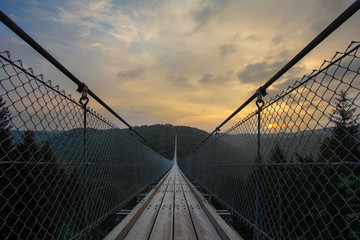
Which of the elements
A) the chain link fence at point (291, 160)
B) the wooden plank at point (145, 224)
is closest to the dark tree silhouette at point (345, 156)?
the chain link fence at point (291, 160)

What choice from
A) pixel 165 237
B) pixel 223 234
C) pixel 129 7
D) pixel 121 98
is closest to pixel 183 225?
pixel 165 237

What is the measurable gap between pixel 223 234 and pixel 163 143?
6155cm

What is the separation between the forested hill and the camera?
189ft

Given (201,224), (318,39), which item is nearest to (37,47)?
(318,39)

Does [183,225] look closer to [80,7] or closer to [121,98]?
[80,7]

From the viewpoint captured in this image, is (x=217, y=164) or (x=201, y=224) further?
(x=217, y=164)

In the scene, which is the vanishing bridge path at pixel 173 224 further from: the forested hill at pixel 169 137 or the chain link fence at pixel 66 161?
the forested hill at pixel 169 137

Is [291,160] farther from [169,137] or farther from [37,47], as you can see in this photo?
[169,137]

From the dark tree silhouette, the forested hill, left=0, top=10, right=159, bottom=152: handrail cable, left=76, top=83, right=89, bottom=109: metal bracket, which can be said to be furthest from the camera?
the forested hill

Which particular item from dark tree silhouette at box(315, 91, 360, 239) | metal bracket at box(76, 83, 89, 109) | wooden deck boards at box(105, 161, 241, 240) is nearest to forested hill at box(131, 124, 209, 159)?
wooden deck boards at box(105, 161, 241, 240)

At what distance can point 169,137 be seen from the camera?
68500mm

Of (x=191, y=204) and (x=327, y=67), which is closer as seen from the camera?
(x=327, y=67)

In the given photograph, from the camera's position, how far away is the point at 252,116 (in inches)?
76.5

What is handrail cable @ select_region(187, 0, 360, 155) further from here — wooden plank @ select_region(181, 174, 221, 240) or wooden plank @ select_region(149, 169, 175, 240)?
A: wooden plank @ select_region(149, 169, 175, 240)
